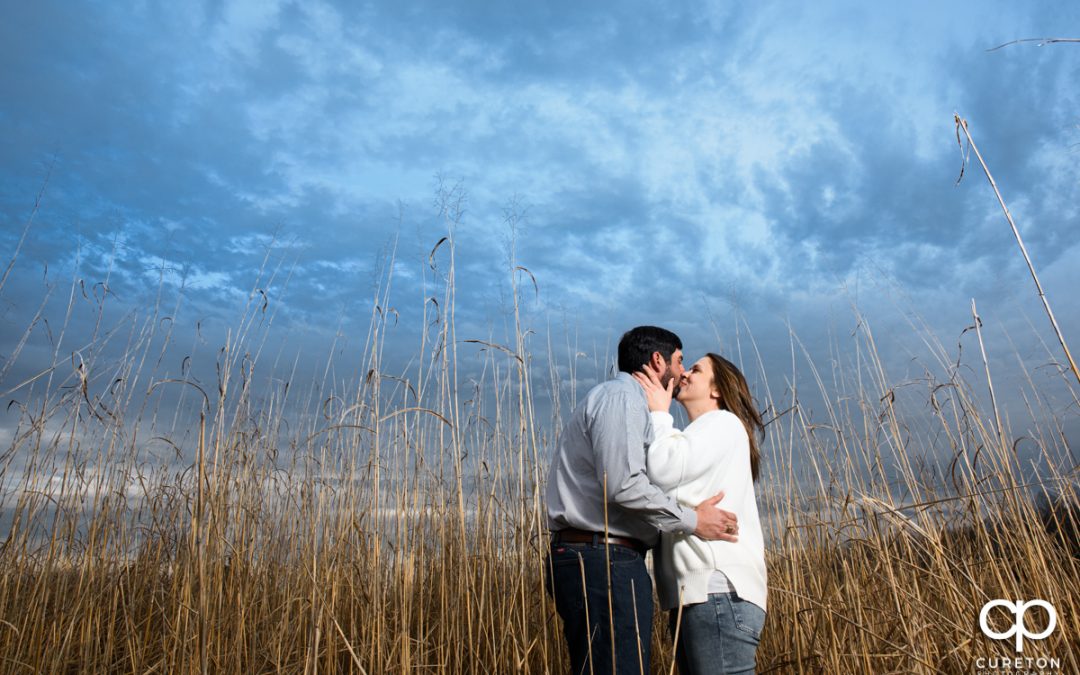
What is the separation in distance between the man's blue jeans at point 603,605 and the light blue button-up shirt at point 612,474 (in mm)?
69

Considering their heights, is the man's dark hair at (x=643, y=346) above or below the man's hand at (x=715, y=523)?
above

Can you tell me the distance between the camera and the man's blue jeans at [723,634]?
137 cm

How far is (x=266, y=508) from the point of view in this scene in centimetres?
259

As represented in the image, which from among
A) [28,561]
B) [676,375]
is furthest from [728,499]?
[28,561]

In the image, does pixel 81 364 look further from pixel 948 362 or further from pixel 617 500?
pixel 948 362

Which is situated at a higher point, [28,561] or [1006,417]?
[1006,417]

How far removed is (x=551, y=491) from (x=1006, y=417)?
1.75 m

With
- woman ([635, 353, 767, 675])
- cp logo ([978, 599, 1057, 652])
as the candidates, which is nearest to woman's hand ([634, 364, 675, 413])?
woman ([635, 353, 767, 675])

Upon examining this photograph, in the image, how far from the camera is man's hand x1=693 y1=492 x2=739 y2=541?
145cm

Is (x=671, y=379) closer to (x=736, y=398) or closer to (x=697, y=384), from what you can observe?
(x=697, y=384)

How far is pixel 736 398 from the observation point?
1.72 m

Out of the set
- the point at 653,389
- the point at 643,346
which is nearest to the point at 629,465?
the point at 653,389

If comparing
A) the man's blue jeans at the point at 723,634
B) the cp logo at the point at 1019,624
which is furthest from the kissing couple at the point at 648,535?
the cp logo at the point at 1019,624

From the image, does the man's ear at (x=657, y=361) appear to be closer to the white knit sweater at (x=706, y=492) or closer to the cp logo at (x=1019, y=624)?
the white knit sweater at (x=706, y=492)
